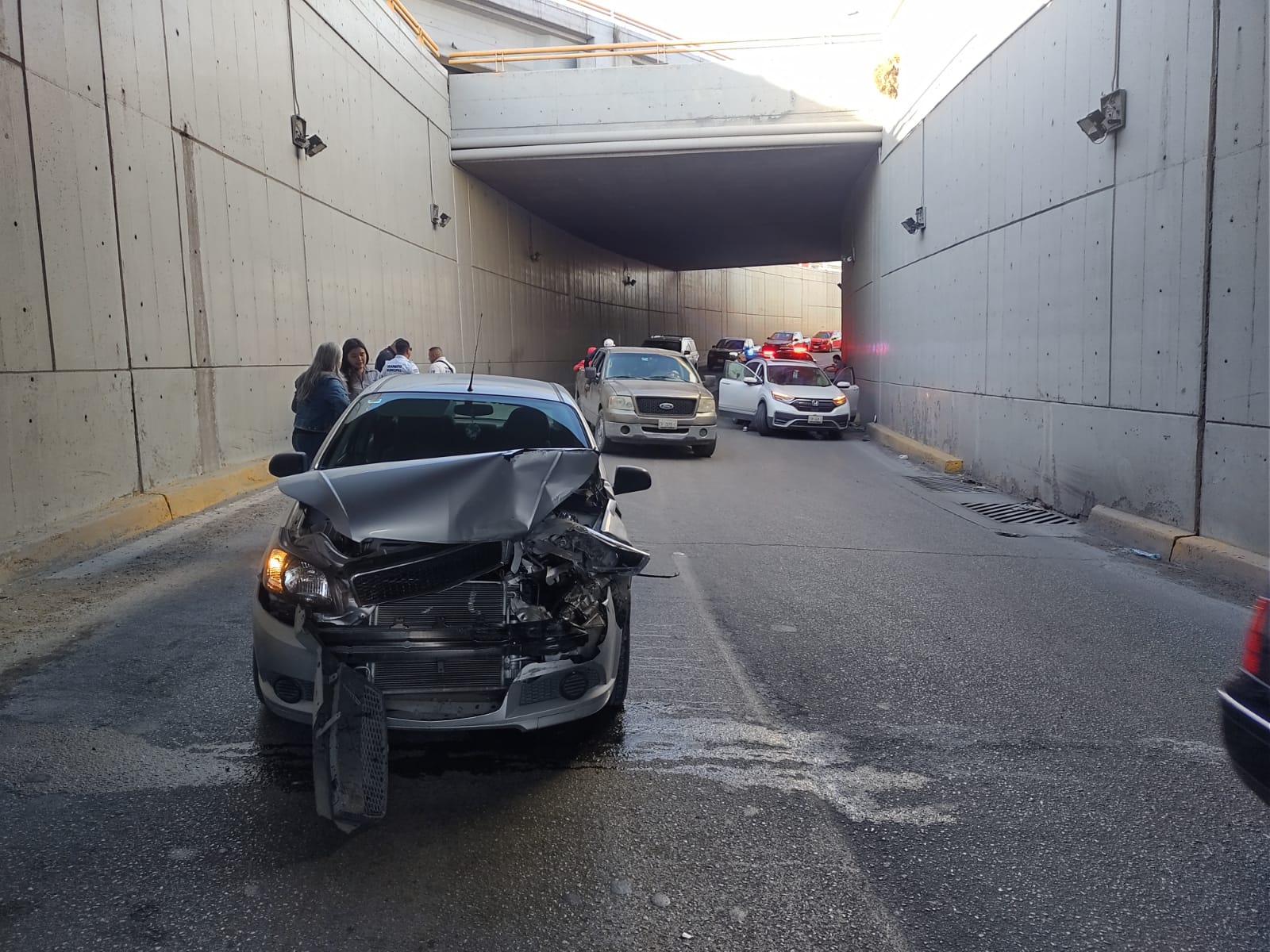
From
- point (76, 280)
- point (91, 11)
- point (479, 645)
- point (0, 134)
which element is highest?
point (91, 11)

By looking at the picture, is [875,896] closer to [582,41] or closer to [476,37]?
[476,37]

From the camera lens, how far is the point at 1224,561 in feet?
25.4

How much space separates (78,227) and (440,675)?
24.3ft

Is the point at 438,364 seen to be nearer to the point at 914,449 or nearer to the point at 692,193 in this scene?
the point at 914,449

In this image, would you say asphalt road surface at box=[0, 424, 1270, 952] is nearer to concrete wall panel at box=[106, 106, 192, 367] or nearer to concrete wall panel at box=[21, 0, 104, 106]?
concrete wall panel at box=[106, 106, 192, 367]

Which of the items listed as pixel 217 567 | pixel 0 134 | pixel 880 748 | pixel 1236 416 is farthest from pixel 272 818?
pixel 1236 416

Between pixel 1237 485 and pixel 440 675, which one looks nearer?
pixel 440 675

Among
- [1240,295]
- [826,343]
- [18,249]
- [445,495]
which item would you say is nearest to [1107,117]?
[1240,295]

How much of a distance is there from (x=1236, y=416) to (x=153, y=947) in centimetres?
813

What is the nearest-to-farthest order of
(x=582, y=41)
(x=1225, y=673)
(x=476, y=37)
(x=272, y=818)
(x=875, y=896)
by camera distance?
(x=875, y=896)
(x=272, y=818)
(x=1225, y=673)
(x=476, y=37)
(x=582, y=41)

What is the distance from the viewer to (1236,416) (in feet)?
25.7

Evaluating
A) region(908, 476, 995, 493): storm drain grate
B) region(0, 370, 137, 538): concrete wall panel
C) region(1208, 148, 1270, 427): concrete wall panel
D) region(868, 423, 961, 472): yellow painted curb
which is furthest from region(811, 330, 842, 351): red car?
region(0, 370, 137, 538): concrete wall panel

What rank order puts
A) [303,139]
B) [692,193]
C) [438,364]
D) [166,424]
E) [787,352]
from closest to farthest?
[166,424], [438,364], [303,139], [692,193], [787,352]

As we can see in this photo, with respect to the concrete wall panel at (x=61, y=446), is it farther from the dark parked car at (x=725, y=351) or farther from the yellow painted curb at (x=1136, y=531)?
the dark parked car at (x=725, y=351)
